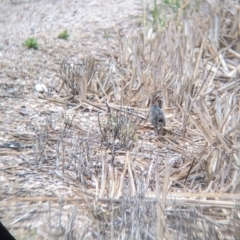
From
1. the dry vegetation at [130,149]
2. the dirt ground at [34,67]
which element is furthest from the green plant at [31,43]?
the dry vegetation at [130,149]

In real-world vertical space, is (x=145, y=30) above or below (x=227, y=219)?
above

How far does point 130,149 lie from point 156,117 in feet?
1.01

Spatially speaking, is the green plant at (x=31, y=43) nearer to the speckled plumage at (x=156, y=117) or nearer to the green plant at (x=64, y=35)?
the green plant at (x=64, y=35)

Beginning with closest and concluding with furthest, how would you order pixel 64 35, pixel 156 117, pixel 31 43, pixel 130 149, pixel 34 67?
pixel 130 149 < pixel 156 117 < pixel 34 67 < pixel 31 43 < pixel 64 35

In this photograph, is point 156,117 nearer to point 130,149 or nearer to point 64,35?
point 130,149

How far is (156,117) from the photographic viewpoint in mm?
2365

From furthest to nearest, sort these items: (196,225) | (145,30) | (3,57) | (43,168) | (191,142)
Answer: (145,30)
(3,57)
(191,142)
(43,168)
(196,225)

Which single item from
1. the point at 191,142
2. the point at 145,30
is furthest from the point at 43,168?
the point at 145,30

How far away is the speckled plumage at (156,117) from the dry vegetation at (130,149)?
1.2 inches

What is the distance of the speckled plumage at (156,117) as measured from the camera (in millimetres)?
A: 2309

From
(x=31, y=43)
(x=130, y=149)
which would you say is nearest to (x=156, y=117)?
(x=130, y=149)

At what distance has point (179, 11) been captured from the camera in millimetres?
3539

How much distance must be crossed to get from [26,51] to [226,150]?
130 cm

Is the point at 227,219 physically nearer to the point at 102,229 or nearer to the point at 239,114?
the point at 102,229
